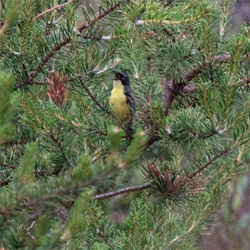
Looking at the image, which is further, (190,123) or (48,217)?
(190,123)

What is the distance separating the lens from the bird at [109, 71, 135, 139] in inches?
81.9

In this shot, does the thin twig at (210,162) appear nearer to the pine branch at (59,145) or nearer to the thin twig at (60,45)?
the pine branch at (59,145)

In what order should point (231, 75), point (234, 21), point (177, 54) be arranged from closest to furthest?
point (231, 75) < point (177, 54) < point (234, 21)

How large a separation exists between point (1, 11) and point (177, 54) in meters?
0.63

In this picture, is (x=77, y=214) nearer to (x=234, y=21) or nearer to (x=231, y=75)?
(x=231, y=75)

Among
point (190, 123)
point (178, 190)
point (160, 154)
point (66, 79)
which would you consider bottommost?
point (160, 154)

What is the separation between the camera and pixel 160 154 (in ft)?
8.18

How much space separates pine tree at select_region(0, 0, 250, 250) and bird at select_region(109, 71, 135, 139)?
0.03 meters

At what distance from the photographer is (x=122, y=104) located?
226cm


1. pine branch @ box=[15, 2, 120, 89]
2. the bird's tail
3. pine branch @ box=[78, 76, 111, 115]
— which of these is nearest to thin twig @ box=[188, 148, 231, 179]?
the bird's tail

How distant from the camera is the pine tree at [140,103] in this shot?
1.76m

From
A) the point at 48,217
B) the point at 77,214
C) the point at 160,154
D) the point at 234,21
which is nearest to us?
the point at 77,214

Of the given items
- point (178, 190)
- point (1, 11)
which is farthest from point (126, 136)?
point (1, 11)

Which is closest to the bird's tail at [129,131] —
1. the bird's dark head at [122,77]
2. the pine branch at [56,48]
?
the bird's dark head at [122,77]
